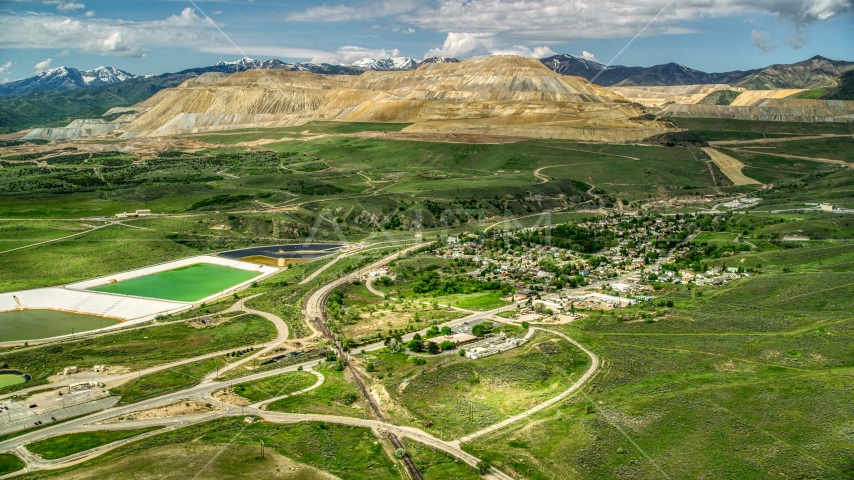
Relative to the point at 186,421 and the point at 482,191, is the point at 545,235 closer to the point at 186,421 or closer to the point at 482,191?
the point at 482,191

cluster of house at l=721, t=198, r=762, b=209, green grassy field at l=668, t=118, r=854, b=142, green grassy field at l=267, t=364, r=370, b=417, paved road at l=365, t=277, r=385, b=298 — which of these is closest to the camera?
green grassy field at l=267, t=364, r=370, b=417

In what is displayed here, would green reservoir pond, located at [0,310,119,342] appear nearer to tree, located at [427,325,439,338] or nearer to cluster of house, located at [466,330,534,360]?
tree, located at [427,325,439,338]

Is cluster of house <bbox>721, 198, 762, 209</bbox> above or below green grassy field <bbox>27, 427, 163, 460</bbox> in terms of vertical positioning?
above

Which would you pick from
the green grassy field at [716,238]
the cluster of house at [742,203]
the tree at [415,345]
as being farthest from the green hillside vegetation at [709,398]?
the cluster of house at [742,203]

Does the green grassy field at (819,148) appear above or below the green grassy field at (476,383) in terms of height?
above

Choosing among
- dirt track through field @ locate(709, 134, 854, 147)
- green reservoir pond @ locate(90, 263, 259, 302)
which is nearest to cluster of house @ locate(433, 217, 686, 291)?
green reservoir pond @ locate(90, 263, 259, 302)

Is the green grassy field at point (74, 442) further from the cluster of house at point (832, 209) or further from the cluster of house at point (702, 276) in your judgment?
the cluster of house at point (832, 209)

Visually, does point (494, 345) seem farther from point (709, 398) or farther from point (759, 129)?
point (759, 129)

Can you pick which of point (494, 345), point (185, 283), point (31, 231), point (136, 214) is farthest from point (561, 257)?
point (31, 231)
